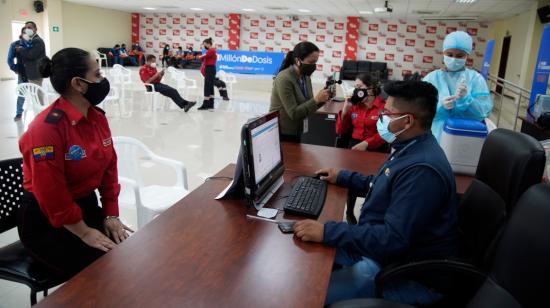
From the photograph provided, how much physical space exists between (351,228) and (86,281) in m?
0.90

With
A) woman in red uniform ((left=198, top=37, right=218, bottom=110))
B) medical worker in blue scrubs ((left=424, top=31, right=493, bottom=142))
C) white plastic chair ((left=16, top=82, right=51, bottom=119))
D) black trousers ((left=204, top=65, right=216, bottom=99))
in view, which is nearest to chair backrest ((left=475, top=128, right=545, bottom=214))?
medical worker in blue scrubs ((left=424, top=31, right=493, bottom=142))

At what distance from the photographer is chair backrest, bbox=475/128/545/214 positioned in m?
1.42

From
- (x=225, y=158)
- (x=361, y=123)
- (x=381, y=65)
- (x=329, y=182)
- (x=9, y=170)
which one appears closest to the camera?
(x=9, y=170)

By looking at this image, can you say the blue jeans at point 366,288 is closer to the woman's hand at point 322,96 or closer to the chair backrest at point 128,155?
the woman's hand at point 322,96

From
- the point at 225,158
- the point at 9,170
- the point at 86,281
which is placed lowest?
the point at 225,158

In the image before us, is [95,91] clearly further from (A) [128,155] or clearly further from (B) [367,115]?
(B) [367,115]

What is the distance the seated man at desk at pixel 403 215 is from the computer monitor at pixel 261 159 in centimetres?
30

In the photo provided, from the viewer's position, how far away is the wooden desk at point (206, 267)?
1.12 m

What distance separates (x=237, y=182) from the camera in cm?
183

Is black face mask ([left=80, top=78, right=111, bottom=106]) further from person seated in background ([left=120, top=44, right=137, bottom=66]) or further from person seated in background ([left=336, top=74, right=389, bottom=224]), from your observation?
person seated in background ([left=120, top=44, right=137, bottom=66])

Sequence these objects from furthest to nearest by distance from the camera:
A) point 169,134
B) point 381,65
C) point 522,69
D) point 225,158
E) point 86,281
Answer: point 381,65 → point 522,69 → point 169,134 → point 225,158 → point 86,281

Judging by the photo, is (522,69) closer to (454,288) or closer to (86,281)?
(454,288)

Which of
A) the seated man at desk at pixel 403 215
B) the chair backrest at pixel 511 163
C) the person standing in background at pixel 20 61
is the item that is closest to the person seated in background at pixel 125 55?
the person standing in background at pixel 20 61

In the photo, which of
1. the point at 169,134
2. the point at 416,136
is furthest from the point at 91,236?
the point at 169,134
